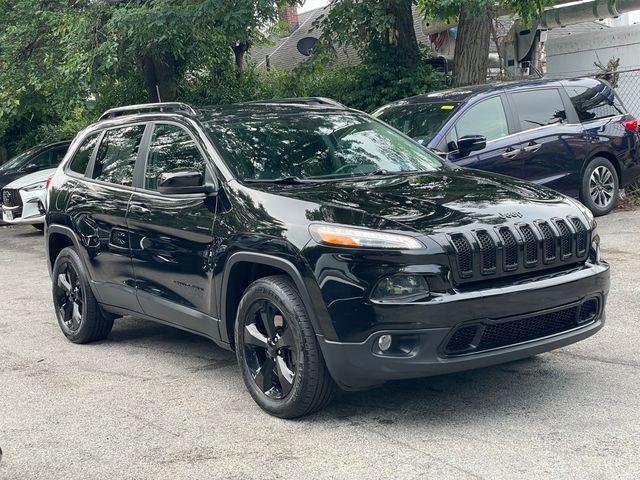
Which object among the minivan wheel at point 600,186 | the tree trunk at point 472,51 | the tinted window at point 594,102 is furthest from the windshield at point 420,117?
the tree trunk at point 472,51

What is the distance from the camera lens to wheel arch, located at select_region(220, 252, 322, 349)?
16.9ft

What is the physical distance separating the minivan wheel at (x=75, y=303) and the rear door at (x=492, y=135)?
4775 mm

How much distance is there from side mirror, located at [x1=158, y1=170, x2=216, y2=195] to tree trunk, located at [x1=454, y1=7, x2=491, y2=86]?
33.9ft

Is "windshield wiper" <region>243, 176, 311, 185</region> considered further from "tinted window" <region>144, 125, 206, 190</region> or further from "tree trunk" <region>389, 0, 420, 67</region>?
"tree trunk" <region>389, 0, 420, 67</region>

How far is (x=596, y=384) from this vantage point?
5465 millimetres

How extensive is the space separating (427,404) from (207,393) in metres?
1.37

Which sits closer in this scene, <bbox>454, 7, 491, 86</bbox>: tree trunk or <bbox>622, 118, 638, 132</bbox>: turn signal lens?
<bbox>622, 118, 638, 132</bbox>: turn signal lens

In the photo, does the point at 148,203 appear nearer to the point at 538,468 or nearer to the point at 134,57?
the point at 538,468

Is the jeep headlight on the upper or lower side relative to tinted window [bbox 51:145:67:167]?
upper

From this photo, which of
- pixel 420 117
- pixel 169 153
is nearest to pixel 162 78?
pixel 420 117

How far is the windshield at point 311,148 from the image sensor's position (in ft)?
19.0

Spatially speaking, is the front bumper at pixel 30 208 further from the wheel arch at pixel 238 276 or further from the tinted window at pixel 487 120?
the wheel arch at pixel 238 276

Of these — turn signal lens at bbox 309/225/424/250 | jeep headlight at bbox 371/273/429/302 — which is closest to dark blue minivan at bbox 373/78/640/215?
turn signal lens at bbox 309/225/424/250

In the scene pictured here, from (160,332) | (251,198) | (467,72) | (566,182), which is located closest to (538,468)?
(251,198)
